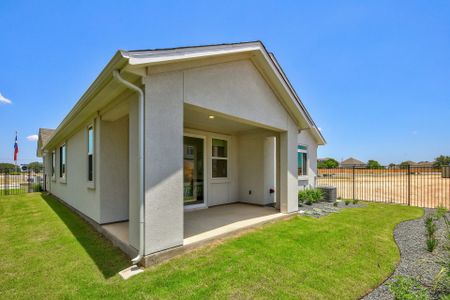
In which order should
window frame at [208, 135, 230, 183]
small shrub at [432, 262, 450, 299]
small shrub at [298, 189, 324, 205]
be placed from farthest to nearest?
small shrub at [298, 189, 324, 205] < window frame at [208, 135, 230, 183] < small shrub at [432, 262, 450, 299]

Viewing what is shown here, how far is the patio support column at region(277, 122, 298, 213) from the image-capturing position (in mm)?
7293

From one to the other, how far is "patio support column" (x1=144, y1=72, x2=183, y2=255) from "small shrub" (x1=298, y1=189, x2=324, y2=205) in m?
7.61

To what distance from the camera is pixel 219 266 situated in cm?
378

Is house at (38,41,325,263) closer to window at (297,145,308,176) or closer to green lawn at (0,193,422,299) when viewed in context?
green lawn at (0,193,422,299)

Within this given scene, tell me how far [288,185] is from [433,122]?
24.6 m

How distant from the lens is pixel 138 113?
383 cm

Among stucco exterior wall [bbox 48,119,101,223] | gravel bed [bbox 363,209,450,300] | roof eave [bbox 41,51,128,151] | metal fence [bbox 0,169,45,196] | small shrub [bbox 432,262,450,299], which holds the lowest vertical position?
metal fence [bbox 0,169,45,196]

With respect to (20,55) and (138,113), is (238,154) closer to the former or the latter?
(138,113)

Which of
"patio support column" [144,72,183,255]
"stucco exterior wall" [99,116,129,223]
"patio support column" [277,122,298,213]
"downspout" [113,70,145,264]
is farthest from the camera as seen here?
"patio support column" [277,122,298,213]

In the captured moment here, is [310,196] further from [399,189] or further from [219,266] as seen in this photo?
[399,189]

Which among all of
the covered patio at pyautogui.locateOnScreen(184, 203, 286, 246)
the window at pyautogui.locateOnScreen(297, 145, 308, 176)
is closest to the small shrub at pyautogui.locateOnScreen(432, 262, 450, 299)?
the covered patio at pyautogui.locateOnScreen(184, 203, 286, 246)

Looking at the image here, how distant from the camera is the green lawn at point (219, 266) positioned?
312 cm

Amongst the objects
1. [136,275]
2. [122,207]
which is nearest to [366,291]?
[136,275]

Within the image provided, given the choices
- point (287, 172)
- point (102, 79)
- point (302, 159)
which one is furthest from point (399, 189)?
point (102, 79)
